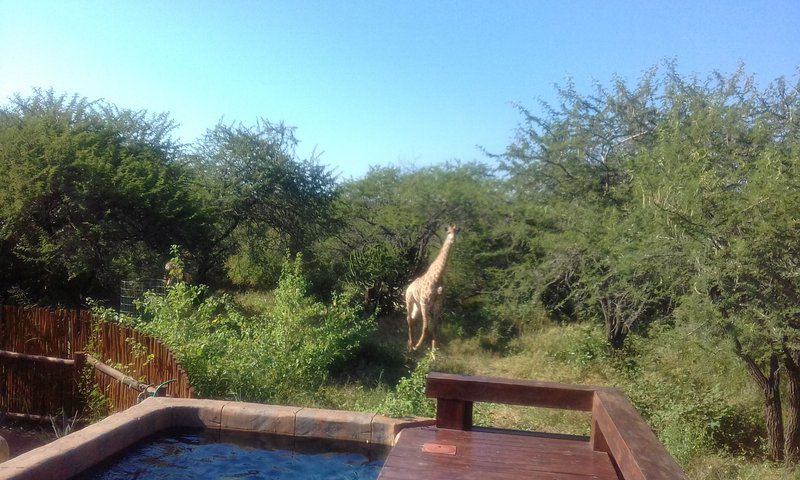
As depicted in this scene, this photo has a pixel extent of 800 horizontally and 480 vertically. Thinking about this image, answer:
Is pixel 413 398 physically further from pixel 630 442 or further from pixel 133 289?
pixel 133 289

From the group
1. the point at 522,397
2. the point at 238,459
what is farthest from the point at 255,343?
the point at 522,397

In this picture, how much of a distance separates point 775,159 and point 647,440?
6.62 metres

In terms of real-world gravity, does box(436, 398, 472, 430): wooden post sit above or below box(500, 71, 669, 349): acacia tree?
below

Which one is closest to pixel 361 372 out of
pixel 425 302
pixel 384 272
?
pixel 425 302

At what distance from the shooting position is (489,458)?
4.11 metres

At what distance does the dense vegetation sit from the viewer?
8.44 metres

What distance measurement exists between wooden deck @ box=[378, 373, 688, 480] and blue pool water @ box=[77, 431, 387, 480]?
45.4 inches

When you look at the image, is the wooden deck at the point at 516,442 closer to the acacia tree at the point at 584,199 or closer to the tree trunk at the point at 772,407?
the tree trunk at the point at 772,407

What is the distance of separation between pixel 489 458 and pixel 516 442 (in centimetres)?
45

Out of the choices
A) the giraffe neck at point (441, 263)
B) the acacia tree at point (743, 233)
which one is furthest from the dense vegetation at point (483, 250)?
the giraffe neck at point (441, 263)

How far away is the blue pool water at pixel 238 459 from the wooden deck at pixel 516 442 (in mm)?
1153

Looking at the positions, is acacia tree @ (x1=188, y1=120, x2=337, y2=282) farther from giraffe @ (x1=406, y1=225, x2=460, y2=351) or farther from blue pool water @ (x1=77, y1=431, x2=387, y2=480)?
blue pool water @ (x1=77, y1=431, x2=387, y2=480)

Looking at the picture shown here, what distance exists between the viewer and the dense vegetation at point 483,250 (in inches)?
332

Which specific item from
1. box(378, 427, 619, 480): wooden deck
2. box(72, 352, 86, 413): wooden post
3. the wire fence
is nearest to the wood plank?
box(378, 427, 619, 480): wooden deck
